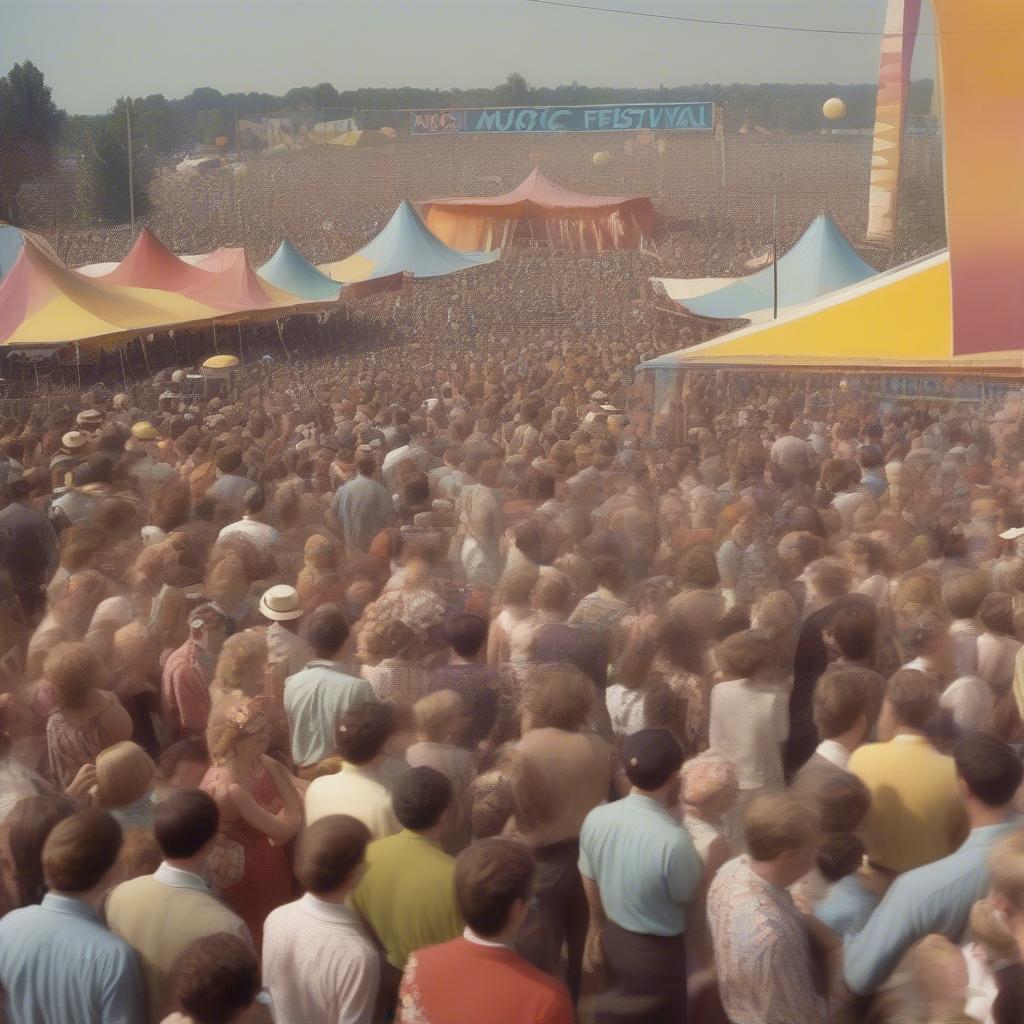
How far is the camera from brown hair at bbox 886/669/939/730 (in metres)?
3.01

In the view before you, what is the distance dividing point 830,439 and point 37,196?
Result: 14.2 m

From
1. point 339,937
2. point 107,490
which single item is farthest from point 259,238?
point 339,937

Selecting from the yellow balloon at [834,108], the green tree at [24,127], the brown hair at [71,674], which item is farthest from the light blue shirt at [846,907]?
the green tree at [24,127]

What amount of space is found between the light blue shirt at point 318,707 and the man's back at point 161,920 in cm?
92

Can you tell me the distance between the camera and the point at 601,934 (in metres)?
2.84

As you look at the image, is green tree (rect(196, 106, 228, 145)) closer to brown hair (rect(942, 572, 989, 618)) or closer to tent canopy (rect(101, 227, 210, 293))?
tent canopy (rect(101, 227, 210, 293))

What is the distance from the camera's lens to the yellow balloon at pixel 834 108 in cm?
Result: 1603

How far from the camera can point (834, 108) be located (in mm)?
16078

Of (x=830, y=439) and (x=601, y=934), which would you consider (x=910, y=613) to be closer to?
(x=601, y=934)

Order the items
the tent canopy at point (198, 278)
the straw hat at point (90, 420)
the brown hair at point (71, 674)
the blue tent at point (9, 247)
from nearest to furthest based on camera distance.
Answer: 1. the brown hair at point (71, 674)
2. the straw hat at point (90, 420)
3. the blue tent at point (9, 247)
4. the tent canopy at point (198, 278)

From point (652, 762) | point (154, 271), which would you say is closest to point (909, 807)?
point (652, 762)

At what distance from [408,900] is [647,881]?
0.46 metres

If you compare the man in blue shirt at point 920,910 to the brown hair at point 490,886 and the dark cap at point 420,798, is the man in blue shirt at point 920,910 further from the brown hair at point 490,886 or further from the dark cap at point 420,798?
the dark cap at point 420,798

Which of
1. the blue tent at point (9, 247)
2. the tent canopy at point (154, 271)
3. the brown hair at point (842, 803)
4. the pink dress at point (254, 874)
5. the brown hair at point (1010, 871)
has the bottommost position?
the pink dress at point (254, 874)
